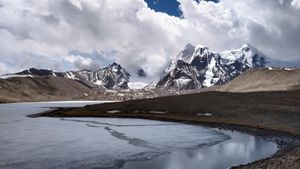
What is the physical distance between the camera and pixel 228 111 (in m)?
92.1

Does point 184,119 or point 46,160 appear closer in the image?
point 46,160

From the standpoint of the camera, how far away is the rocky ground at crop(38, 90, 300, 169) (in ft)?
231

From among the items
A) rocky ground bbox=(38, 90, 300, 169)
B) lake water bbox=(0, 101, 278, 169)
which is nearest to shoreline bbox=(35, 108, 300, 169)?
rocky ground bbox=(38, 90, 300, 169)

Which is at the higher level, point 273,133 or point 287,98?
point 287,98

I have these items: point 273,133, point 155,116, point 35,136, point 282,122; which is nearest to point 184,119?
point 155,116

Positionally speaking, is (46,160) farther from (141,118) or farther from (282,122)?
(141,118)

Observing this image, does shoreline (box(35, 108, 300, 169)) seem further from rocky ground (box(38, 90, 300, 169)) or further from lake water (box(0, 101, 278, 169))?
lake water (box(0, 101, 278, 169))

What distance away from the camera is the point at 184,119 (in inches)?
3696

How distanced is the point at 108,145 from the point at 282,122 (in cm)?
3594

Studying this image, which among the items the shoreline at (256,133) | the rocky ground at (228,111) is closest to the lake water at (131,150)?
the shoreline at (256,133)

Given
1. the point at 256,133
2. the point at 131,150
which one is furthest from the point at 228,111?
the point at 131,150

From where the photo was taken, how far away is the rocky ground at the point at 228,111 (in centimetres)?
7051

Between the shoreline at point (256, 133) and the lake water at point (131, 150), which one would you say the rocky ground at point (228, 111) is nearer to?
the shoreline at point (256, 133)

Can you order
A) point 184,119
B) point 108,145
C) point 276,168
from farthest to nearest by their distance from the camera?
point 184,119
point 108,145
point 276,168
